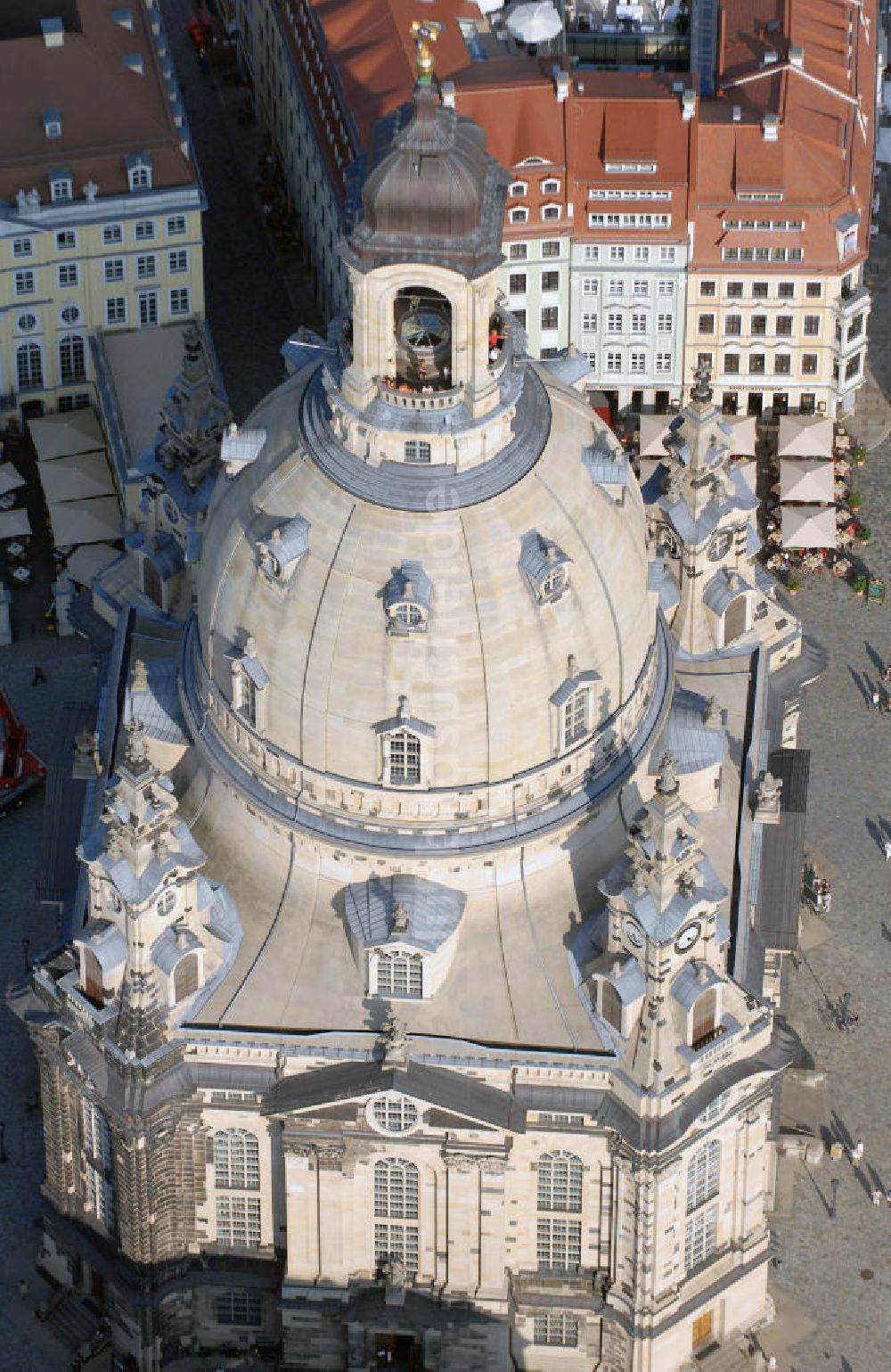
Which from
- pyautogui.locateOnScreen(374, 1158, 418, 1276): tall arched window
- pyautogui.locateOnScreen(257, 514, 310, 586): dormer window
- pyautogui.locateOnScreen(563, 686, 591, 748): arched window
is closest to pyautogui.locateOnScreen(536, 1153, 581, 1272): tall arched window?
pyautogui.locateOnScreen(374, 1158, 418, 1276): tall arched window

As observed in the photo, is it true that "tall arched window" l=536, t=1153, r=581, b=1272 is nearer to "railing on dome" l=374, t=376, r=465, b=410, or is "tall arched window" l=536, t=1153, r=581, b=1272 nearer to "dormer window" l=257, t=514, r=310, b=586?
"dormer window" l=257, t=514, r=310, b=586

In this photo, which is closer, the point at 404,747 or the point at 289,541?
→ the point at 289,541

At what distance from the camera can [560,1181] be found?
196 m

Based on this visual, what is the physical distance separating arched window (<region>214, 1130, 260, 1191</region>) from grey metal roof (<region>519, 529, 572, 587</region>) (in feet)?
100

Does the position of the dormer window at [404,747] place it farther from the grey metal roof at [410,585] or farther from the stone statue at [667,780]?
the stone statue at [667,780]

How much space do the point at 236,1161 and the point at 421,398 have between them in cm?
3836

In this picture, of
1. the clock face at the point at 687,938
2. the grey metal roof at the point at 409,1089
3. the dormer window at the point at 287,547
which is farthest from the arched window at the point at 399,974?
the dormer window at the point at 287,547

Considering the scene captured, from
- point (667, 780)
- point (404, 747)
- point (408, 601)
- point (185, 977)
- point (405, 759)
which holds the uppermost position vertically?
point (408, 601)

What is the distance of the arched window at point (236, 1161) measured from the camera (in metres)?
197

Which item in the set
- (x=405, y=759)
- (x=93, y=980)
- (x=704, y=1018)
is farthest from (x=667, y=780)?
(x=93, y=980)

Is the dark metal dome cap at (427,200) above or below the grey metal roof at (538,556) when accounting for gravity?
above

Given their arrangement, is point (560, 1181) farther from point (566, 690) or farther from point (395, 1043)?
point (566, 690)

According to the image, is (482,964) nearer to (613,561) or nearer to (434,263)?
(613,561)

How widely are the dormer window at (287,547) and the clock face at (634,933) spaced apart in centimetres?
2209
